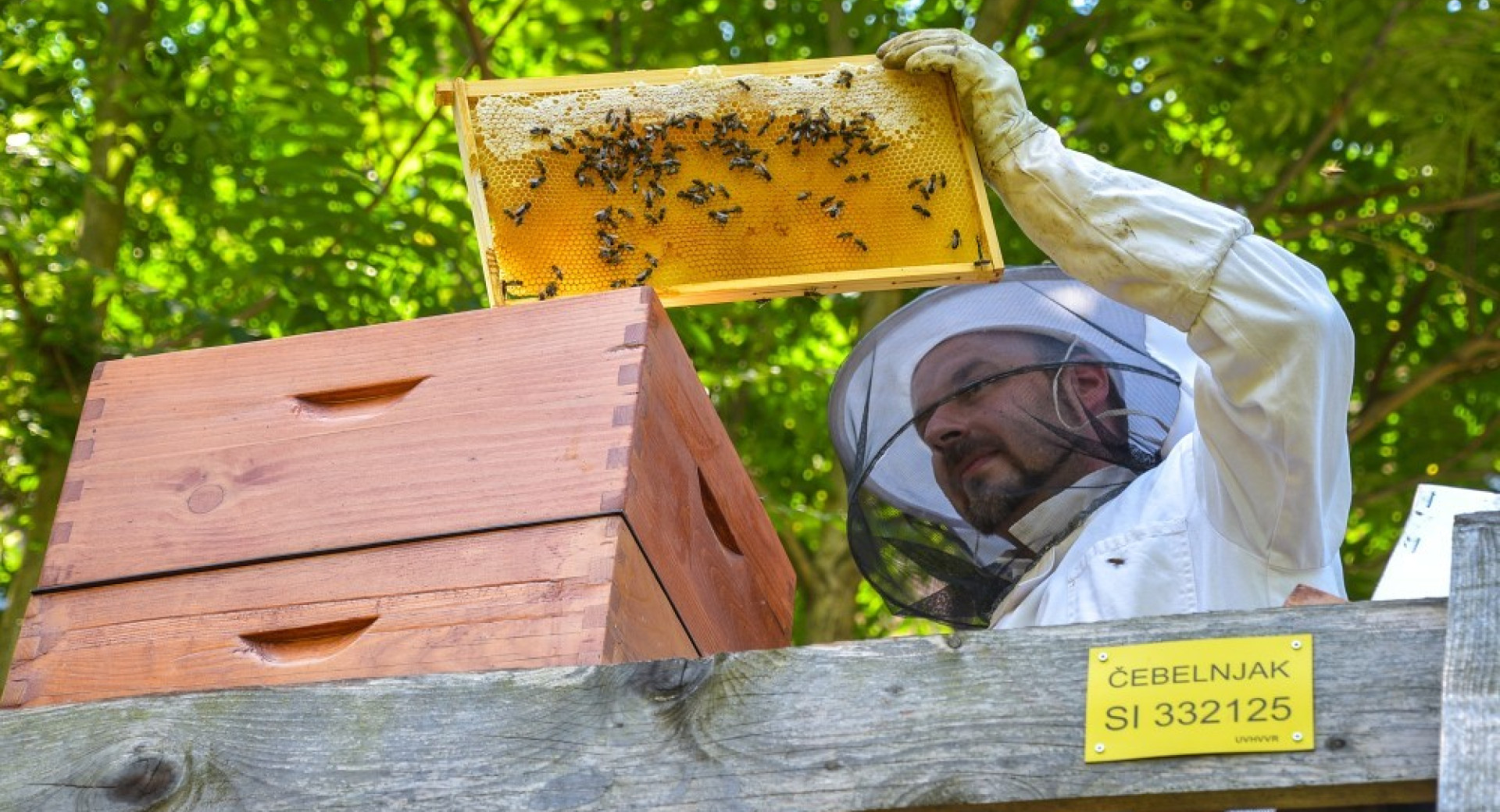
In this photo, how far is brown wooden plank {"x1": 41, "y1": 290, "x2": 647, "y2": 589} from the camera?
2.50m

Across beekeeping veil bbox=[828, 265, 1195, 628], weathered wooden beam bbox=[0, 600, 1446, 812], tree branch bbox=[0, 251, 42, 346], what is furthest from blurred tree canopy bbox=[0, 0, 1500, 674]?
weathered wooden beam bbox=[0, 600, 1446, 812]

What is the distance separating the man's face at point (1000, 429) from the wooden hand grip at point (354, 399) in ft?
4.15

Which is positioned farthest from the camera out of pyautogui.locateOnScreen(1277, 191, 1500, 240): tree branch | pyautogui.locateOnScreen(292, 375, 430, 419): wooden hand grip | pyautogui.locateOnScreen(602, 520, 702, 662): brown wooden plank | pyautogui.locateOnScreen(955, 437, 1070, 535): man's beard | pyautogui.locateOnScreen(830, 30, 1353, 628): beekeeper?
pyautogui.locateOnScreen(1277, 191, 1500, 240): tree branch

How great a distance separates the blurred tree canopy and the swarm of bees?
220 centimetres

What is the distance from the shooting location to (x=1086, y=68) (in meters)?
6.42

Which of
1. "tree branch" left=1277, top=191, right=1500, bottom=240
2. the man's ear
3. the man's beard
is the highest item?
"tree branch" left=1277, top=191, right=1500, bottom=240

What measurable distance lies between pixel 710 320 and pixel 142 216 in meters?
2.12

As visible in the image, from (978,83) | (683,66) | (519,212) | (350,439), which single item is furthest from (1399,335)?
(350,439)

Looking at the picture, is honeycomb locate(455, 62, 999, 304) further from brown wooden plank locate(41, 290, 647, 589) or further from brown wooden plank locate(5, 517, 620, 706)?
brown wooden plank locate(5, 517, 620, 706)

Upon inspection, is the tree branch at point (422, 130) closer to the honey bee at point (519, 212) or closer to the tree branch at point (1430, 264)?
the honey bee at point (519, 212)

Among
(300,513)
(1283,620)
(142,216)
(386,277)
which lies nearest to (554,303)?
(300,513)

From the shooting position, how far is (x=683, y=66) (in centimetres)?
639

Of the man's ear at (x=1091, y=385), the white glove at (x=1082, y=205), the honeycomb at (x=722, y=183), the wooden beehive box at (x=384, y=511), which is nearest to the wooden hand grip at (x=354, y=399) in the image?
the wooden beehive box at (x=384, y=511)

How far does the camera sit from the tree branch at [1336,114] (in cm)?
581
